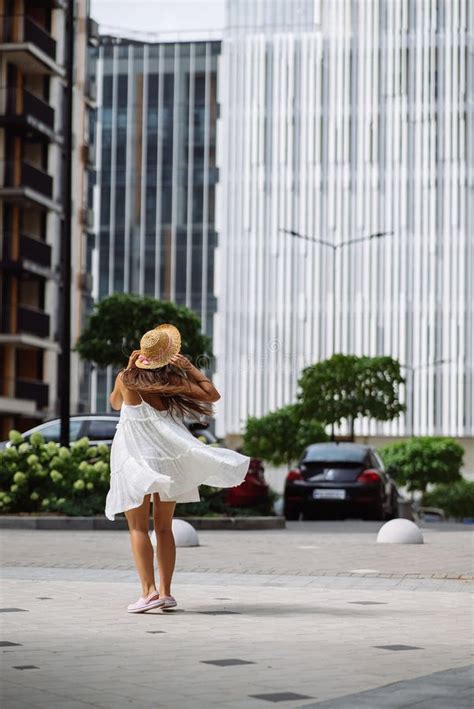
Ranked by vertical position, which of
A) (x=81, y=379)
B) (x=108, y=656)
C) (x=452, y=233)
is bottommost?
(x=108, y=656)

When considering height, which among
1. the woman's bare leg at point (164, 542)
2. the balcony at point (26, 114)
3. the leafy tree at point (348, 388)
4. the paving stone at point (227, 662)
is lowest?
the paving stone at point (227, 662)

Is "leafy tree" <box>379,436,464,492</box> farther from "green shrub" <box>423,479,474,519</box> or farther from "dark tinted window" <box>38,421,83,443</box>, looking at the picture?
"dark tinted window" <box>38,421,83,443</box>

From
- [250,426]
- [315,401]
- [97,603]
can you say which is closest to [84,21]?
[250,426]

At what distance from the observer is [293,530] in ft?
72.7

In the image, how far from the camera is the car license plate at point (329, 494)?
2650 centimetres

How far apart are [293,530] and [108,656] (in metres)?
15.2

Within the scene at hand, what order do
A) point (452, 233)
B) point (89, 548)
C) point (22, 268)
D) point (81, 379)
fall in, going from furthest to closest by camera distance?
point (452, 233)
point (81, 379)
point (22, 268)
point (89, 548)

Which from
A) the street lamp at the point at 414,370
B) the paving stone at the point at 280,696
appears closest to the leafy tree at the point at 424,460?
the street lamp at the point at 414,370

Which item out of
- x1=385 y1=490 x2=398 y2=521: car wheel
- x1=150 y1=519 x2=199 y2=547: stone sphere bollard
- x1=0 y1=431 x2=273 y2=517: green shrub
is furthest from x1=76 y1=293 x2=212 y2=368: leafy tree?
x1=150 y1=519 x2=199 y2=547: stone sphere bollard

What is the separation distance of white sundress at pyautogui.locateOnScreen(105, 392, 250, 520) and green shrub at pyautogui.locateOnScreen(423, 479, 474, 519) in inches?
2837

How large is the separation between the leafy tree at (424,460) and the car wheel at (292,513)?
5179 centimetres

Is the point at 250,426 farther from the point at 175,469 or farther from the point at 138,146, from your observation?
the point at 175,469

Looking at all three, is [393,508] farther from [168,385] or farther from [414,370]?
[414,370]

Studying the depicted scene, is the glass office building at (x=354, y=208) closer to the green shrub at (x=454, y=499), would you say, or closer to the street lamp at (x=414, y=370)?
the street lamp at (x=414, y=370)
